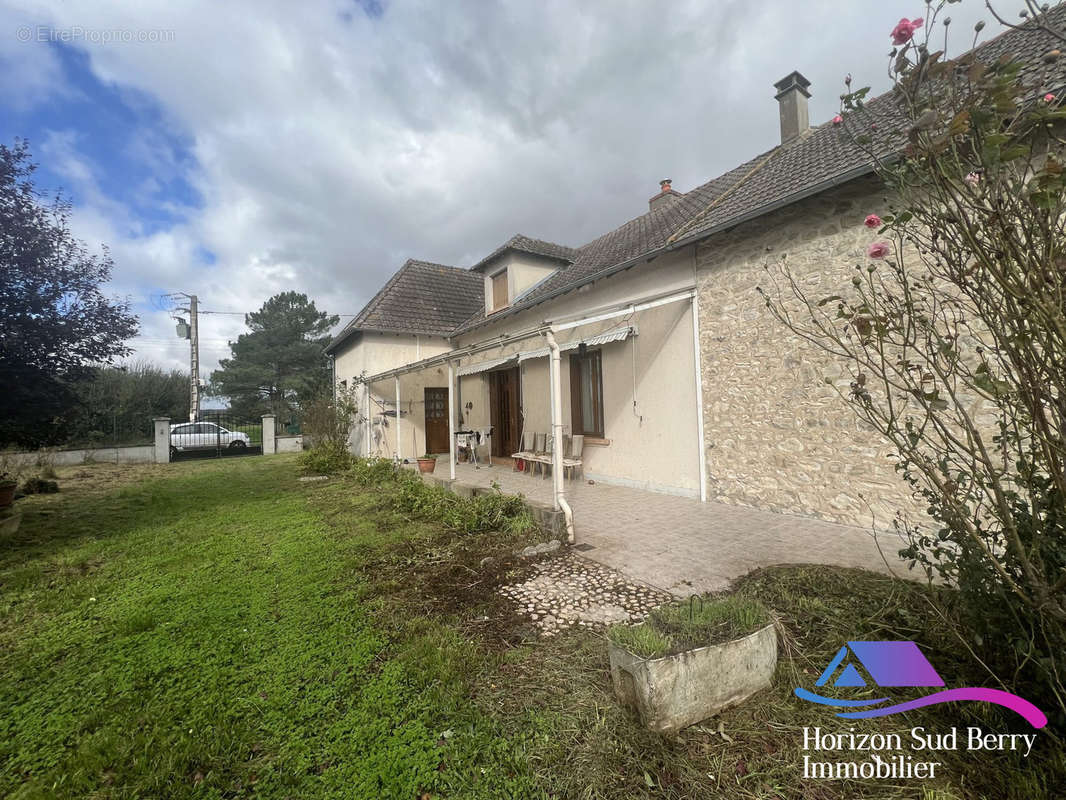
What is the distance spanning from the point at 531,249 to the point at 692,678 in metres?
13.6

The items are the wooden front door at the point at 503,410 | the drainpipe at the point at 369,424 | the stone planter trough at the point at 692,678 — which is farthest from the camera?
the drainpipe at the point at 369,424

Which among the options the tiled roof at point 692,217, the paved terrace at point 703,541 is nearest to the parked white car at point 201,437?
the tiled roof at point 692,217

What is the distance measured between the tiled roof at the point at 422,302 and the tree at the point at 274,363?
18.7 metres

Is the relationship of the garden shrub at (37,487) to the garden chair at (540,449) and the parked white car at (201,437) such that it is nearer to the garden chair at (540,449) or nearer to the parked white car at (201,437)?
the parked white car at (201,437)

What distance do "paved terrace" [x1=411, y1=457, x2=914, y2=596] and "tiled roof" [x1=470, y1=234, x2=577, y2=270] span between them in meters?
8.97

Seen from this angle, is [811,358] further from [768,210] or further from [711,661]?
[711,661]

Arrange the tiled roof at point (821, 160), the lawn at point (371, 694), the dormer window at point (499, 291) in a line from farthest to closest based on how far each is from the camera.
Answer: the dormer window at point (499, 291)
the tiled roof at point (821, 160)
the lawn at point (371, 694)

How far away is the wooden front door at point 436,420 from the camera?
16719mm

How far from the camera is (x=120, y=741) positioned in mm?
2588

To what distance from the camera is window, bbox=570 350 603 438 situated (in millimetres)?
10508

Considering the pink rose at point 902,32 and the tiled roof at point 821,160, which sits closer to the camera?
the pink rose at point 902,32

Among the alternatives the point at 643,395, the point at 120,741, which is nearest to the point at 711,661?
the point at 120,741

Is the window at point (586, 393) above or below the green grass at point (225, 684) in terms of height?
above

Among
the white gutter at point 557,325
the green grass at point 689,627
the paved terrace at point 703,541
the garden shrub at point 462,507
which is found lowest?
the paved terrace at point 703,541
